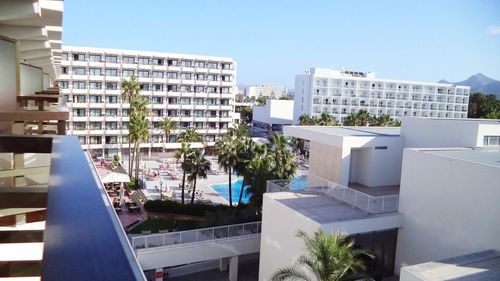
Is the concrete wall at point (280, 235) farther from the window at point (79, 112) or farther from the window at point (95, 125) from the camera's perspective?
the window at point (79, 112)

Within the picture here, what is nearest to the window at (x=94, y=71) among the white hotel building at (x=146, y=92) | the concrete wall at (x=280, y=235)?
the white hotel building at (x=146, y=92)

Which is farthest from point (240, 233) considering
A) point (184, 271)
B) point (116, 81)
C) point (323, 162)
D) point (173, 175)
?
point (116, 81)

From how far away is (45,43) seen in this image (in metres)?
10.2

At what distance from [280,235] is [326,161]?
566 centimetres

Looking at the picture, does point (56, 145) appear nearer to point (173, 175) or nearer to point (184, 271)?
point (184, 271)

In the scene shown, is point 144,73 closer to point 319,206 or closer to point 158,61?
point 158,61

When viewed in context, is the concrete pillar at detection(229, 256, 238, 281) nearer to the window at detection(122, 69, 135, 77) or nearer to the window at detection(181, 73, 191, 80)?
the window at detection(122, 69, 135, 77)

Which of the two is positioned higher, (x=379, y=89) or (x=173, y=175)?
(x=379, y=89)

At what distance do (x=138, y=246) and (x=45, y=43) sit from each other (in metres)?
11.1

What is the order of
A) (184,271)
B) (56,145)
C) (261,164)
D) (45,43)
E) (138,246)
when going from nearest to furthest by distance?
(56,145)
(45,43)
(138,246)
(184,271)
(261,164)

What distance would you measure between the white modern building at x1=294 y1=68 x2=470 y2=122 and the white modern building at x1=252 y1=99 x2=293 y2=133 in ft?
14.0

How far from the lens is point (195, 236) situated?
19.5 m

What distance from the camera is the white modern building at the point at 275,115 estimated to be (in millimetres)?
86750

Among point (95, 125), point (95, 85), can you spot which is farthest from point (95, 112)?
point (95, 85)
